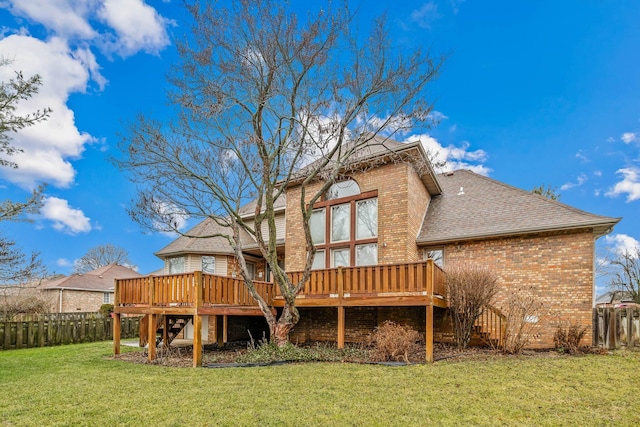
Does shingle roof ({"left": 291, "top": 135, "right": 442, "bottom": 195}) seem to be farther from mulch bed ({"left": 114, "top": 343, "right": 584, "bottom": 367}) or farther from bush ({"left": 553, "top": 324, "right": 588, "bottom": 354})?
bush ({"left": 553, "top": 324, "right": 588, "bottom": 354})

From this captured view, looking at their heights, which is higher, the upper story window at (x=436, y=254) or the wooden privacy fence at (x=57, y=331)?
the upper story window at (x=436, y=254)

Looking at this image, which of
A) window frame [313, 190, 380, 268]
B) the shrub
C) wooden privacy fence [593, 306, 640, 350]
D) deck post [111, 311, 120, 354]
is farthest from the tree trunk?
wooden privacy fence [593, 306, 640, 350]

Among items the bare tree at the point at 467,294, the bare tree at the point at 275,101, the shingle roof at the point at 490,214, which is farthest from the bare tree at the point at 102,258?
the bare tree at the point at 467,294

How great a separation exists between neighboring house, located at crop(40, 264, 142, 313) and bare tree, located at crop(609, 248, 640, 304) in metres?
33.9

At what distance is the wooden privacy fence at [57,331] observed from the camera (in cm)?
1396

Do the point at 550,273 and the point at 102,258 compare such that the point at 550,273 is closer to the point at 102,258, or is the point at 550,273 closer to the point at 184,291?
the point at 184,291

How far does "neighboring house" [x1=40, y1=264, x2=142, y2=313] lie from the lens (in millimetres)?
28094

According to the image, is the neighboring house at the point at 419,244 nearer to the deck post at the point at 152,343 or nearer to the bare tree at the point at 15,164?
the deck post at the point at 152,343

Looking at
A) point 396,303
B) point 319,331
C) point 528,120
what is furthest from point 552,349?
point 528,120

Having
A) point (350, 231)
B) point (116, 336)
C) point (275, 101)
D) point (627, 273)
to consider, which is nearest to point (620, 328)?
point (350, 231)

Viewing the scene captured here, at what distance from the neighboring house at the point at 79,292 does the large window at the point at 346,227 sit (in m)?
19.7

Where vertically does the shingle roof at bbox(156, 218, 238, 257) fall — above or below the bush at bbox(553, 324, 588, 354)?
above

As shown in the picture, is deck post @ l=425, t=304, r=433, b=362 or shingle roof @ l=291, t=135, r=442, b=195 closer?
deck post @ l=425, t=304, r=433, b=362

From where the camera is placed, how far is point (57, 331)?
50.0 ft
